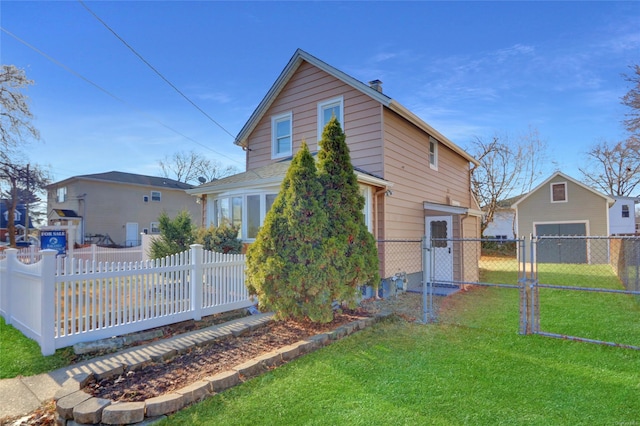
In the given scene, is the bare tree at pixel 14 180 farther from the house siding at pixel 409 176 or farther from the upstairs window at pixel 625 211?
the upstairs window at pixel 625 211

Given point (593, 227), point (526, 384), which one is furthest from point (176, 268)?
point (593, 227)

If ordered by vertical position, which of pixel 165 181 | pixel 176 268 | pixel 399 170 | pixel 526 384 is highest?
pixel 165 181

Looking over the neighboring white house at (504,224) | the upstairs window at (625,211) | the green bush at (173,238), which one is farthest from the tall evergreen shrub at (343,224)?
the upstairs window at (625,211)

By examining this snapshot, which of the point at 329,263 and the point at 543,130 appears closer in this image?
the point at 329,263

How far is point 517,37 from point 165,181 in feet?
96.7

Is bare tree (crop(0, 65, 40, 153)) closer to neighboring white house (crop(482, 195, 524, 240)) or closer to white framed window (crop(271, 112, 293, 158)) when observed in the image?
white framed window (crop(271, 112, 293, 158))

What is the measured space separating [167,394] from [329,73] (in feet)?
28.6

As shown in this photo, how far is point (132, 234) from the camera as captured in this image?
1093 inches

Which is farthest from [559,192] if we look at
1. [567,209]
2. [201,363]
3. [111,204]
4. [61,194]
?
[61,194]

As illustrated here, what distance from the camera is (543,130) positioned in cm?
2380

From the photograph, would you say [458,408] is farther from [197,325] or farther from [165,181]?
[165,181]

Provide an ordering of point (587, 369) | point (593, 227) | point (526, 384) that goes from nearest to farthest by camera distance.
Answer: point (526, 384) < point (587, 369) < point (593, 227)

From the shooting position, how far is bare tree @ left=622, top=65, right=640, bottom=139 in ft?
45.4

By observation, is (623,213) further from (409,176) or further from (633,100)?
(409,176)
